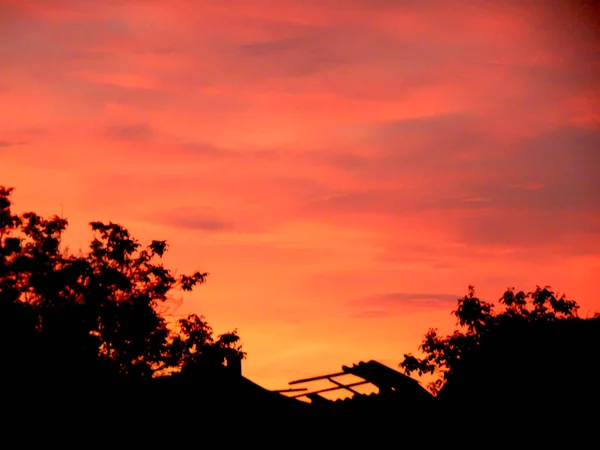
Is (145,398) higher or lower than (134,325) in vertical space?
lower

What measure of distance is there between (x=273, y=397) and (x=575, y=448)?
8.29 metres

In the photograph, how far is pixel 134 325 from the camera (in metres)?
38.6

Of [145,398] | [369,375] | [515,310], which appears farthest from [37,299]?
[515,310]

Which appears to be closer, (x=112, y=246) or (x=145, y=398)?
(x=145, y=398)

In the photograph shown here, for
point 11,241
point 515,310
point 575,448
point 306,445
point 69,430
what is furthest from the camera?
point 515,310

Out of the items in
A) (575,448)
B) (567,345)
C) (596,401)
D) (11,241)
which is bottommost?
(575,448)

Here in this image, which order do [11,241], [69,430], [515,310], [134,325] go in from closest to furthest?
[69,430]
[11,241]
[134,325]
[515,310]

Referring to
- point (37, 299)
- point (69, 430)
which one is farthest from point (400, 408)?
point (37, 299)

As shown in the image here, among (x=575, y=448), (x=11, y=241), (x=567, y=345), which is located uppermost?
(x=11, y=241)

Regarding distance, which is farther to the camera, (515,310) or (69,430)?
(515,310)

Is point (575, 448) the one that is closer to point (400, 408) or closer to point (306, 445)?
point (400, 408)

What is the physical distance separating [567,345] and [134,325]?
26.4 metres

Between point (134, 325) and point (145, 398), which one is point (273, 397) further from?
point (134, 325)

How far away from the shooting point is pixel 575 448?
1633cm
